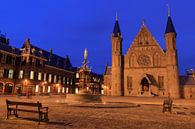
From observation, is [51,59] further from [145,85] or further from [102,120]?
[102,120]

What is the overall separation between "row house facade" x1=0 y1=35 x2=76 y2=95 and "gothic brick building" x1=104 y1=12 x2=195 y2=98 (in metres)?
19.3

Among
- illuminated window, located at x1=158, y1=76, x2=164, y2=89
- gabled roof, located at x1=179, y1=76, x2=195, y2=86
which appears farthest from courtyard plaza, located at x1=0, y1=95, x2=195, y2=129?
gabled roof, located at x1=179, y1=76, x2=195, y2=86

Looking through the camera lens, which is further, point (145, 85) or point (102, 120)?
point (145, 85)

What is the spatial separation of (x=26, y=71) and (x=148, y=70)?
104ft

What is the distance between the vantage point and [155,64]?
5031cm

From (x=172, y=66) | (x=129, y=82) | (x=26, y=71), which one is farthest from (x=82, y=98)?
(x=172, y=66)

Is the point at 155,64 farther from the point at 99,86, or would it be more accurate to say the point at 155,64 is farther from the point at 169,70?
the point at 99,86

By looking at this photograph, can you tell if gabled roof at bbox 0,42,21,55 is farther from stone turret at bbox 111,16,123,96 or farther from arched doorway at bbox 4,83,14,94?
stone turret at bbox 111,16,123,96

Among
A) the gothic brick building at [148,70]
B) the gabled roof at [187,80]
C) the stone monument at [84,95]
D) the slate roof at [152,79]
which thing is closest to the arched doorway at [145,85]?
the gothic brick building at [148,70]

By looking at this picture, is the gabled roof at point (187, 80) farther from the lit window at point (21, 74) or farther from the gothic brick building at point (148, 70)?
the lit window at point (21, 74)

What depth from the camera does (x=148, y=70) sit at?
5041 centimetres

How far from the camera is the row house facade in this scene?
144ft

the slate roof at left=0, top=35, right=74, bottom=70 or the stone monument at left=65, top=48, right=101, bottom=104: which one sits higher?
the slate roof at left=0, top=35, right=74, bottom=70

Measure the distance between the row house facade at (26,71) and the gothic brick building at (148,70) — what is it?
19.3m
